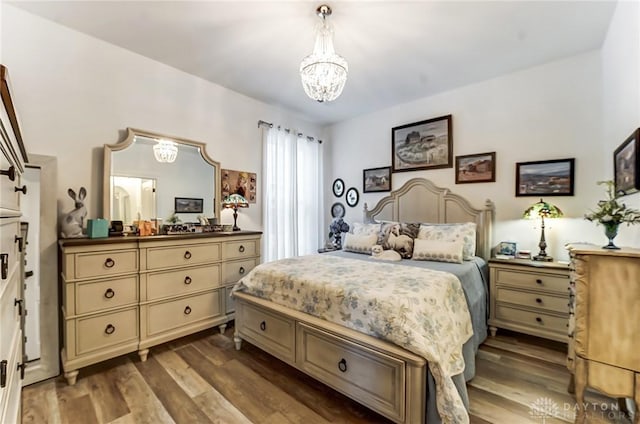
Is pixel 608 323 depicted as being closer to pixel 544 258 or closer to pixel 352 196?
pixel 544 258

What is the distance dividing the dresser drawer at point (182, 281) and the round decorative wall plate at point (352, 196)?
2485 millimetres

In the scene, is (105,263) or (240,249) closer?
(105,263)

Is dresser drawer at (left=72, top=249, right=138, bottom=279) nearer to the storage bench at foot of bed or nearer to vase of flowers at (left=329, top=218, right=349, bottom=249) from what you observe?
the storage bench at foot of bed

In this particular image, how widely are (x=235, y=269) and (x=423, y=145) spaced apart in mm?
2934

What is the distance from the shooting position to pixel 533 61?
292 centimetres

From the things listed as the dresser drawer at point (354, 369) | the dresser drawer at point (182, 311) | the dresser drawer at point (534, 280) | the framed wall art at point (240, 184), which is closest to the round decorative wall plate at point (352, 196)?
the framed wall art at point (240, 184)

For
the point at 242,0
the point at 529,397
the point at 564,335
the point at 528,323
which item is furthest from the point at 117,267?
the point at 564,335

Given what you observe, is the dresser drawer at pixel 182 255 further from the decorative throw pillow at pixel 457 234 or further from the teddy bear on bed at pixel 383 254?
the decorative throw pillow at pixel 457 234

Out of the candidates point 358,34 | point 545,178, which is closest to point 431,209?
point 545,178

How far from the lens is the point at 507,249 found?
10.1ft

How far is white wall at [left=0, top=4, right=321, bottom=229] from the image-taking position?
2.23m

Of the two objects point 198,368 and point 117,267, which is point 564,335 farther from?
point 117,267

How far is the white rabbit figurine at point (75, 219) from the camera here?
2.28 metres

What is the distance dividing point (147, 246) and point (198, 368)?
1.12 metres
